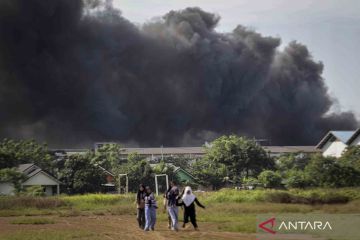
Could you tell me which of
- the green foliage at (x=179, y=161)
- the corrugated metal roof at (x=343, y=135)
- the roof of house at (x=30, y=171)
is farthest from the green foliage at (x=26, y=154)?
the corrugated metal roof at (x=343, y=135)

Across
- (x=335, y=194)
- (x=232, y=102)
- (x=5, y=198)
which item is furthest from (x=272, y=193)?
(x=232, y=102)

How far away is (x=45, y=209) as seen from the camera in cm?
2889

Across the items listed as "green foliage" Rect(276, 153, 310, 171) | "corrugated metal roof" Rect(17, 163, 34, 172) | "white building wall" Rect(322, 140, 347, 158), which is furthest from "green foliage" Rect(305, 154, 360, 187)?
"corrugated metal roof" Rect(17, 163, 34, 172)

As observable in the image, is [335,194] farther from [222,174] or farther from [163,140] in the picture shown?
[163,140]

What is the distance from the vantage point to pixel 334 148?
153ft

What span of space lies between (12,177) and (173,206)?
915 inches

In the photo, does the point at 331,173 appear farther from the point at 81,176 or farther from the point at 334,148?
the point at 81,176

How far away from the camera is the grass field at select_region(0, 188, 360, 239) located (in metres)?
15.5

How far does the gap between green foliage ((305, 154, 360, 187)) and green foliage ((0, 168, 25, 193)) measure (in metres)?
17.5

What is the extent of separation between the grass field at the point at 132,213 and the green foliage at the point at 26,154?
12461mm

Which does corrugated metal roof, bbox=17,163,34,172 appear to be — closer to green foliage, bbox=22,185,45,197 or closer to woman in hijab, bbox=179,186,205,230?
green foliage, bbox=22,185,45,197

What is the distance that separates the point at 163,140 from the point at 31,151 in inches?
1381

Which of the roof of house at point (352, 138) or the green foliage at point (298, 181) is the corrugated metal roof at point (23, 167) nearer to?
the green foliage at point (298, 181)

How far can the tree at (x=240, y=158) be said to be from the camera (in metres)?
47.5
